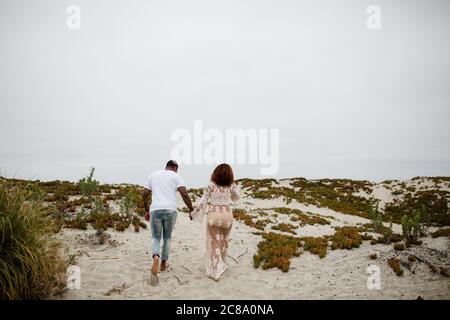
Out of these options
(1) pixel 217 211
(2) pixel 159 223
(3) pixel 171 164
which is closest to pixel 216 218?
(1) pixel 217 211

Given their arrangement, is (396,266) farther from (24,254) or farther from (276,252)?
(24,254)

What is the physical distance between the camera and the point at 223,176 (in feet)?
25.9

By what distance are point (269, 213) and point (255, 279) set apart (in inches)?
500

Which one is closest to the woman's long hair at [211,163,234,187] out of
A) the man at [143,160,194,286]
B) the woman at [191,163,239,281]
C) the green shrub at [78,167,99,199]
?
the woman at [191,163,239,281]

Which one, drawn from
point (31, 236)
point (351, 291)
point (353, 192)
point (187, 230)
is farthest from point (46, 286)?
point (353, 192)

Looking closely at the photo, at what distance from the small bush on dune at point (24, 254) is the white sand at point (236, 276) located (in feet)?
2.42

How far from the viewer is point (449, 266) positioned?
8.40 m

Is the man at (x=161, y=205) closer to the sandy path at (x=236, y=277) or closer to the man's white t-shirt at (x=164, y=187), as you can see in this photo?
the man's white t-shirt at (x=164, y=187)

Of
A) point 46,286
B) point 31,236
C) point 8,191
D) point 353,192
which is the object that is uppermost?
point 8,191

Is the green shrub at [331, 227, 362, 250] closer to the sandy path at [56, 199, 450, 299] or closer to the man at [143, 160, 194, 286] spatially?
the sandy path at [56, 199, 450, 299]

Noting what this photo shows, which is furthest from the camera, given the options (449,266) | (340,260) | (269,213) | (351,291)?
(269,213)

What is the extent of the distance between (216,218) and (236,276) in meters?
2.06

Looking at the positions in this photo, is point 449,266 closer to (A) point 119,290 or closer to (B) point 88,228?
(A) point 119,290
